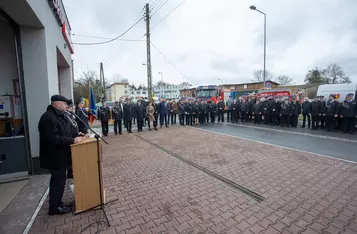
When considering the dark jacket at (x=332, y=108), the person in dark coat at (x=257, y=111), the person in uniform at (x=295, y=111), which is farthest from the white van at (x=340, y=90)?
the person in dark coat at (x=257, y=111)

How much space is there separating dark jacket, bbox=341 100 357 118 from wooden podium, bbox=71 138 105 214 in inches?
447

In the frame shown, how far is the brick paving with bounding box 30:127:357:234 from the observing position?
2.76 metres

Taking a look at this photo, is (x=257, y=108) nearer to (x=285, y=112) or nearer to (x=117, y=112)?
(x=285, y=112)

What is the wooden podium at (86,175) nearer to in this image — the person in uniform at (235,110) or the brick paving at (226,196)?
the brick paving at (226,196)

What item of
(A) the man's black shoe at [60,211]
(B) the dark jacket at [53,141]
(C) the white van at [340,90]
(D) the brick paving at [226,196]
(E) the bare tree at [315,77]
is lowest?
(D) the brick paving at [226,196]

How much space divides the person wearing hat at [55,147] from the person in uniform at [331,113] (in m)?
11.6

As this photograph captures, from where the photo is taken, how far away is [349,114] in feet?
29.9

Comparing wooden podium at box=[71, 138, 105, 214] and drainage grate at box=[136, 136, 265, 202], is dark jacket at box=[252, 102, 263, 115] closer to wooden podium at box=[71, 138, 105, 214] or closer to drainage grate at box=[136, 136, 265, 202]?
drainage grate at box=[136, 136, 265, 202]

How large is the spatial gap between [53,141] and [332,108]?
1200 centimetres

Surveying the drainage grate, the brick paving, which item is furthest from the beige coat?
the drainage grate

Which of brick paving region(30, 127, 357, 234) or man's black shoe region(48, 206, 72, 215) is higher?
man's black shoe region(48, 206, 72, 215)

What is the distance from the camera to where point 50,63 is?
5062 millimetres

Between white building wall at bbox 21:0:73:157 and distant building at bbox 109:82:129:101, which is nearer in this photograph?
white building wall at bbox 21:0:73:157

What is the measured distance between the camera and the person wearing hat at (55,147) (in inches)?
113
